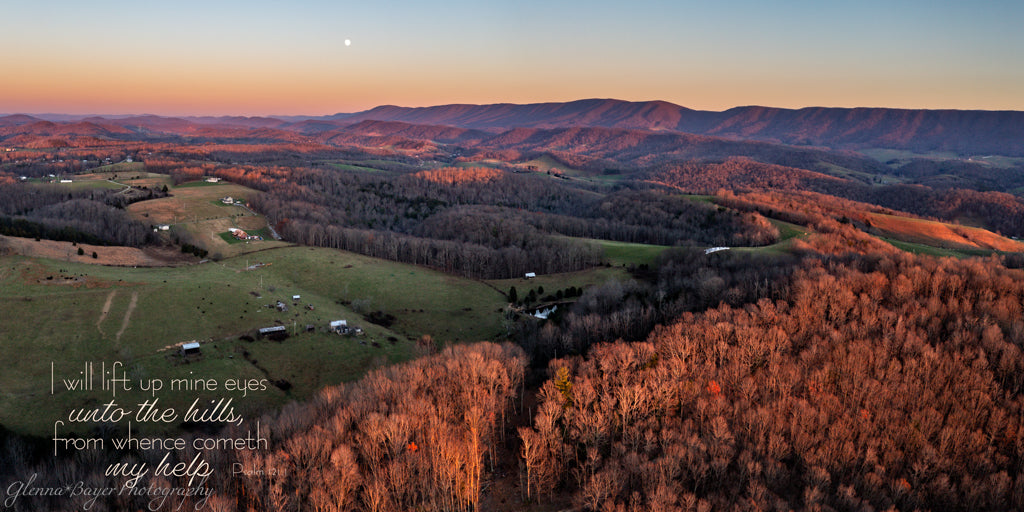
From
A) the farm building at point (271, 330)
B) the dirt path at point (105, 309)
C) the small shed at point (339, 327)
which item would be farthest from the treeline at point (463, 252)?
the dirt path at point (105, 309)

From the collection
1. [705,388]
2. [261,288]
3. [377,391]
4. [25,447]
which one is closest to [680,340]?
[705,388]

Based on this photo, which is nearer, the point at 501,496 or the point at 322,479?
the point at 322,479

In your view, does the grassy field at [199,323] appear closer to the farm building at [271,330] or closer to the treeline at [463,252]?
the farm building at [271,330]

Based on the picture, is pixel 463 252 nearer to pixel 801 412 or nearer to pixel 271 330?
pixel 271 330

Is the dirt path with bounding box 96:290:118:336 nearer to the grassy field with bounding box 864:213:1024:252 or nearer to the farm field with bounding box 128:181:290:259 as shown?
the farm field with bounding box 128:181:290:259

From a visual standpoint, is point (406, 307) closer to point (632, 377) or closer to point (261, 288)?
point (261, 288)

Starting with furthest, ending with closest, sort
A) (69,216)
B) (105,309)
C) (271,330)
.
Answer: (69,216) → (271,330) → (105,309)

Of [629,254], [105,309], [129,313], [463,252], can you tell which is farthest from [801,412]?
[463,252]
